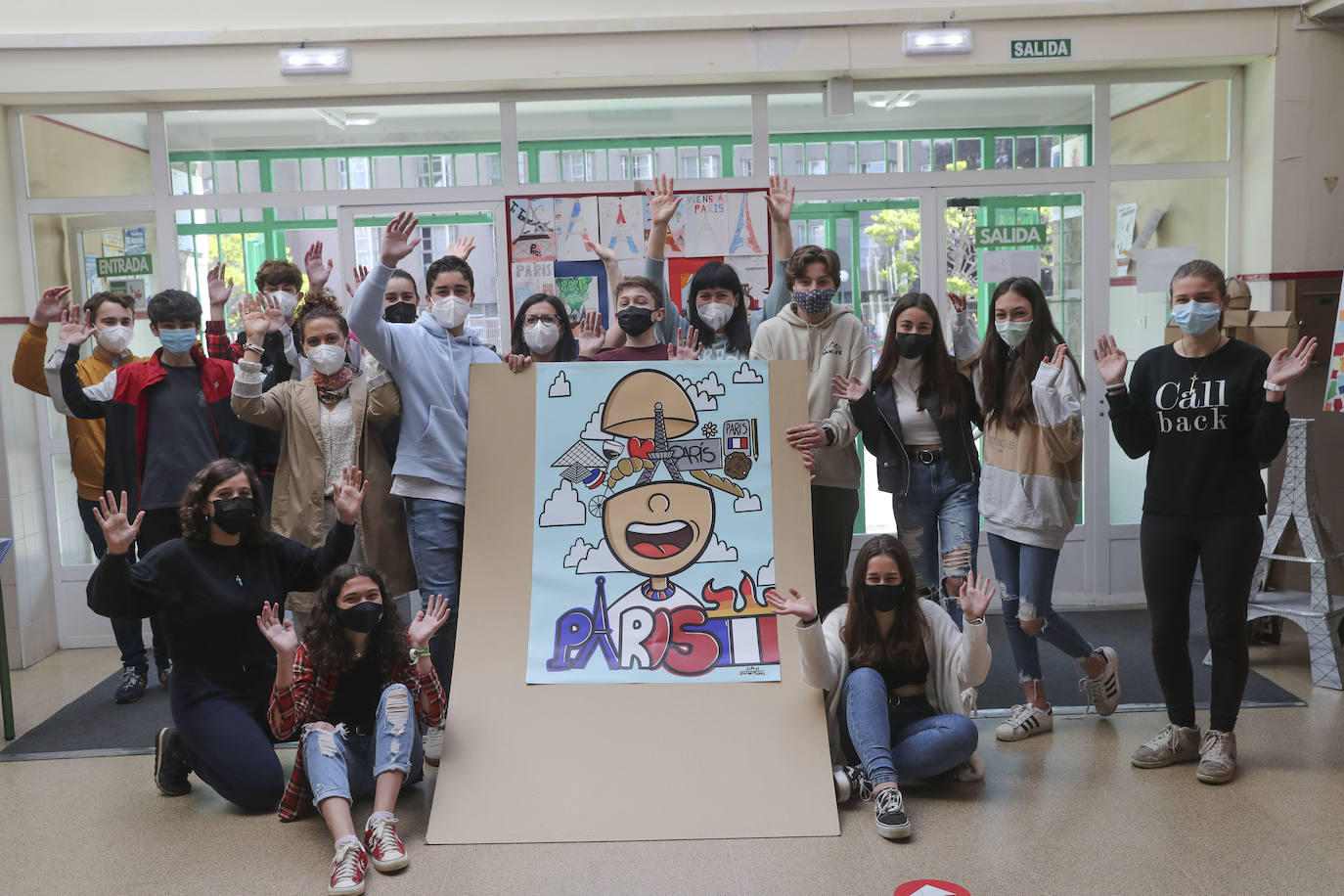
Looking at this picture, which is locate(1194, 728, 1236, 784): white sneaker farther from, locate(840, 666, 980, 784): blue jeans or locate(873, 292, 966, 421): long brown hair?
locate(873, 292, 966, 421): long brown hair

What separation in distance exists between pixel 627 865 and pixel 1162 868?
1351mm

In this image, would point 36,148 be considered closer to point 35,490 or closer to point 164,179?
point 164,179

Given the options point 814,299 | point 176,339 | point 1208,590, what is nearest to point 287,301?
point 176,339

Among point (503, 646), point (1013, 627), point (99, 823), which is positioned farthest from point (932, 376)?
point (99, 823)

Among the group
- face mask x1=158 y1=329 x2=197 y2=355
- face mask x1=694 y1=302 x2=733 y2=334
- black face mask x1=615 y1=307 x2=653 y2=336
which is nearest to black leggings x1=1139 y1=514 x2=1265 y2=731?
face mask x1=694 y1=302 x2=733 y2=334

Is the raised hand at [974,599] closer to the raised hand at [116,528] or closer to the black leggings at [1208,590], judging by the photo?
the black leggings at [1208,590]

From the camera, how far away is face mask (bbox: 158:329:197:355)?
4223 mm

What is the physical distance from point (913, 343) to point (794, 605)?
112 cm

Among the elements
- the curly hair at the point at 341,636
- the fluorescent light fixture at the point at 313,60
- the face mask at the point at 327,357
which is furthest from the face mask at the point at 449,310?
the fluorescent light fixture at the point at 313,60

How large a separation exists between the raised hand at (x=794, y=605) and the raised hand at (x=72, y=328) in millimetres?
2671

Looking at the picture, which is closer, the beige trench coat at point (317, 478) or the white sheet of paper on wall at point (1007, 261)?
the beige trench coat at point (317, 478)

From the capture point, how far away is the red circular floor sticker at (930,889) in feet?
9.23

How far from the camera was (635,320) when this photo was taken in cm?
388

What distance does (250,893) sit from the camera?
2.93 m
